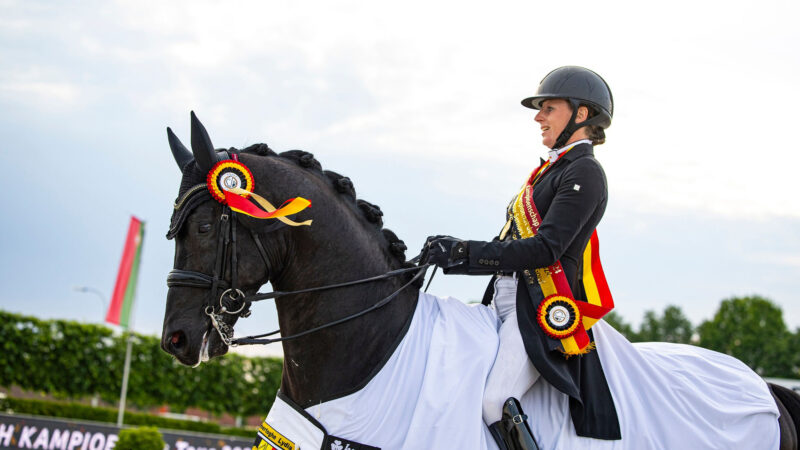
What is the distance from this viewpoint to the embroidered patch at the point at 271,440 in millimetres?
3232

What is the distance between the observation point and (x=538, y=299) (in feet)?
11.4

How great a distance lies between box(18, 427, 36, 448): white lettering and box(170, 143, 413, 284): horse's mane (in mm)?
10451

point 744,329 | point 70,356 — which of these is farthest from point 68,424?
point 744,329

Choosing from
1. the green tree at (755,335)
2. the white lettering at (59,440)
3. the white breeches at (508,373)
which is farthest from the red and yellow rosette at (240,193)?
the green tree at (755,335)

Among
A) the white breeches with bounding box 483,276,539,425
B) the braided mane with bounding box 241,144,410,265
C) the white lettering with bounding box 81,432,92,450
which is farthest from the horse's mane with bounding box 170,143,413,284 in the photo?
the white lettering with bounding box 81,432,92,450

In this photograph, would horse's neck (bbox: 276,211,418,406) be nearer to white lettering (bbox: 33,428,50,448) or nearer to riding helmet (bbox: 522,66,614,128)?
riding helmet (bbox: 522,66,614,128)

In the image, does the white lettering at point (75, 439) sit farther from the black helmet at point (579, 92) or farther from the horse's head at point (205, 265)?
the black helmet at point (579, 92)

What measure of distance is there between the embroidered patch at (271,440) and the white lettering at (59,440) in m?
10.2

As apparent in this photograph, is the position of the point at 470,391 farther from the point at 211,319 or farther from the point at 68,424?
the point at 68,424

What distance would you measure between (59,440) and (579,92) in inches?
448

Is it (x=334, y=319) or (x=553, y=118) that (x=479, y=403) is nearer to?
(x=334, y=319)

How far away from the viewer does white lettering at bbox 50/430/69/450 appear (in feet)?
38.5

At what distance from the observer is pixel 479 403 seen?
317 cm

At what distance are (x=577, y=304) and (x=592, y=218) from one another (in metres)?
0.45
